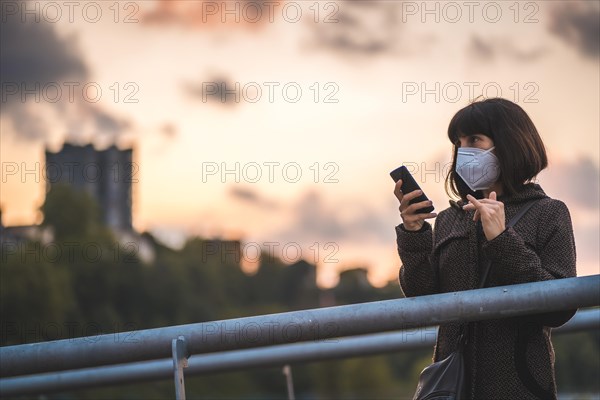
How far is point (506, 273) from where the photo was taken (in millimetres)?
3238

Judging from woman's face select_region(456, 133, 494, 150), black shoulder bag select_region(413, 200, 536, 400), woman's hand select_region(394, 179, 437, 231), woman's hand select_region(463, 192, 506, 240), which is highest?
woman's face select_region(456, 133, 494, 150)

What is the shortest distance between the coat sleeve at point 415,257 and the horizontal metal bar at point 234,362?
0.87 meters

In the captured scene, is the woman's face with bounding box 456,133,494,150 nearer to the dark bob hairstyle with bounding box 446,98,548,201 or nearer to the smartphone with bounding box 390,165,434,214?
the dark bob hairstyle with bounding box 446,98,548,201

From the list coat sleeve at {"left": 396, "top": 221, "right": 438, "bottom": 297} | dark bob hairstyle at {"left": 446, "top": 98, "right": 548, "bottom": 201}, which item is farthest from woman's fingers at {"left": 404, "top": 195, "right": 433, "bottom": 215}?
dark bob hairstyle at {"left": 446, "top": 98, "right": 548, "bottom": 201}

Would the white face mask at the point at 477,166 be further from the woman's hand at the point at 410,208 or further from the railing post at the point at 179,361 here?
the railing post at the point at 179,361

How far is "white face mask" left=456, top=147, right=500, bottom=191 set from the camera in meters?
3.50

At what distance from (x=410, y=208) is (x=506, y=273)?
14.6 inches

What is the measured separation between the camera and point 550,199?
3.46 meters

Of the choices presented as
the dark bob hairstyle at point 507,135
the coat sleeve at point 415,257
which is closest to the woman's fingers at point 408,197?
the coat sleeve at point 415,257

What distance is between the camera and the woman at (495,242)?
10.6 feet

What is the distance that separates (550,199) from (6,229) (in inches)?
2478

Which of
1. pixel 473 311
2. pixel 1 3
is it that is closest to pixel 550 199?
pixel 473 311

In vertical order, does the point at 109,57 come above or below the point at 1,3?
above

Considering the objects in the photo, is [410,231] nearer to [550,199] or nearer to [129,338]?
[550,199]
